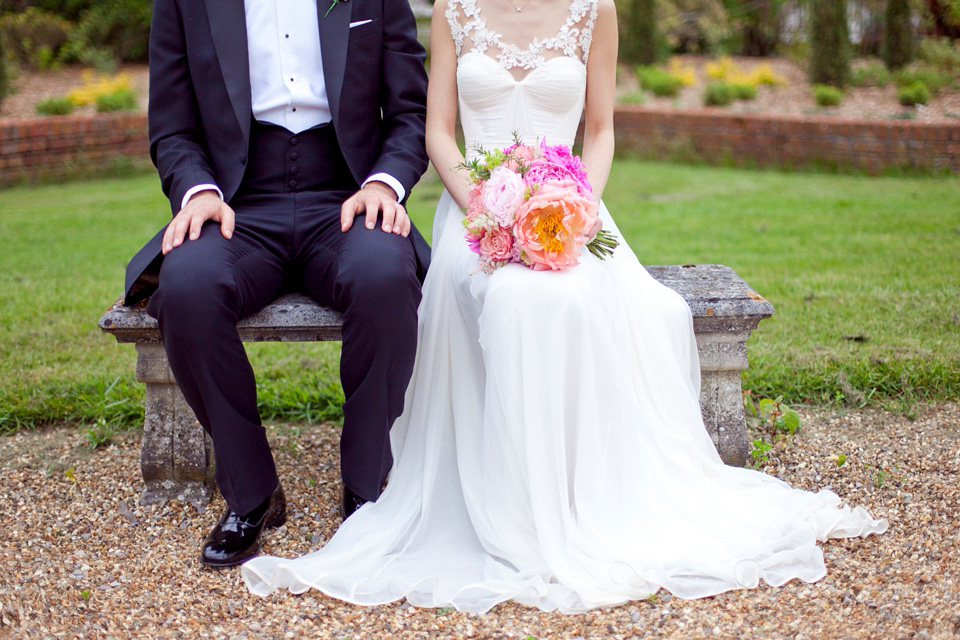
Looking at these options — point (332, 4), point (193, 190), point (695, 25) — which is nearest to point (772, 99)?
point (695, 25)

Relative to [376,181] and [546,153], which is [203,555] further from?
[546,153]

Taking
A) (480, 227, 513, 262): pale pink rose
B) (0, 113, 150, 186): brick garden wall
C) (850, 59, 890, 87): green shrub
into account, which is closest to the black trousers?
(480, 227, 513, 262): pale pink rose

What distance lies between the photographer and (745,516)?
264 centimetres

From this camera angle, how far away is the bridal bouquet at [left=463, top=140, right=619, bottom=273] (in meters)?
2.55

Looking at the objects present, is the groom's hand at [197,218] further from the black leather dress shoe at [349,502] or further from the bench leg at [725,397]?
the bench leg at [725,397]

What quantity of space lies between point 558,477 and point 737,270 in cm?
299

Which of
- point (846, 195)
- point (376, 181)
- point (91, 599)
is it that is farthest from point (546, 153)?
point (846, 195)

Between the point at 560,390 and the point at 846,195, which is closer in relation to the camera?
the point at 560,390

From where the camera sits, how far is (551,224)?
255 centimetres

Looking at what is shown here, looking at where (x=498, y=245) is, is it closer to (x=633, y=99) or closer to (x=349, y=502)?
(x=349, y=502)

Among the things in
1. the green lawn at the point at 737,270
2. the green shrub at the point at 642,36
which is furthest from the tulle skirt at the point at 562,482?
the green shrub at the point at 642,36

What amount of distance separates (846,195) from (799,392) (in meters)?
3.85

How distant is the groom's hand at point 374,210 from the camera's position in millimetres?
2809

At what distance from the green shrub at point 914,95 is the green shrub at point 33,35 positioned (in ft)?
32.9
